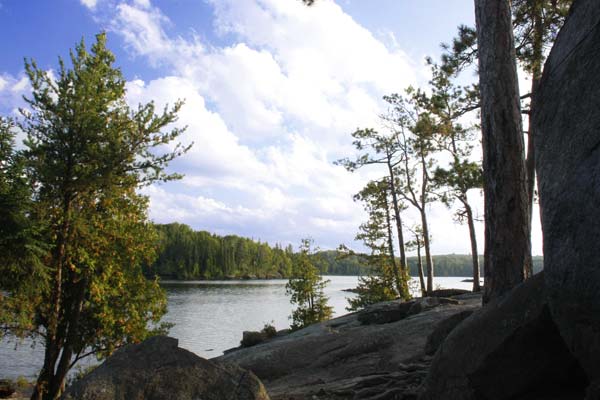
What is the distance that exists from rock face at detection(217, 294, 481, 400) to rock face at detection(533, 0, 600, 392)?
342 cm

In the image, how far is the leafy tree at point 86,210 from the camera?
14844 mm

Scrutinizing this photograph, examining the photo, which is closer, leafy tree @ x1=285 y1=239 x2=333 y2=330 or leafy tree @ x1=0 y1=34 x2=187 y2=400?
leafy tree @ x1=0 y1=34 x2=187 y2=400

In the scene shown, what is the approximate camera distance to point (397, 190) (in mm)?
30531

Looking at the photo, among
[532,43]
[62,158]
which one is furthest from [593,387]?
[62,158]

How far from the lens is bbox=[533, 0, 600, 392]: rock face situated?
3.20 m

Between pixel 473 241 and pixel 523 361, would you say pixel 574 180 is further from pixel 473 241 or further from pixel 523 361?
pixel 473 241

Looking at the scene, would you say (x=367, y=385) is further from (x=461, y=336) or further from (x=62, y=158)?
(x=62, y=158)

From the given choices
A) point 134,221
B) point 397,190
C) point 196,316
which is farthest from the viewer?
point 196,316

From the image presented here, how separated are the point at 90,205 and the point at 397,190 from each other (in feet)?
66.3

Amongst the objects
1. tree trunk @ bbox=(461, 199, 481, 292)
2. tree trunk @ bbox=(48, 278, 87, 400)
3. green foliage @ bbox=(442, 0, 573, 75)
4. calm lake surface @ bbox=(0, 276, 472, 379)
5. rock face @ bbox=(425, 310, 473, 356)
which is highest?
green foliage @ bbox=(442, 0, 573, 75)

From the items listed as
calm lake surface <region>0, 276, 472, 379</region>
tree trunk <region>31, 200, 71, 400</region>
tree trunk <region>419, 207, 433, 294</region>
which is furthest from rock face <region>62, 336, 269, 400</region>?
tree trunk <region>419, 207, 433, 294</region>

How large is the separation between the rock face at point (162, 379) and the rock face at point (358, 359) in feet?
6.24

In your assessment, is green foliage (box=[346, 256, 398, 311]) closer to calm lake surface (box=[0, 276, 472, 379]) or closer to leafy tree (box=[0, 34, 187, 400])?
calm lake surface (box=[0, 276, 472, 379])

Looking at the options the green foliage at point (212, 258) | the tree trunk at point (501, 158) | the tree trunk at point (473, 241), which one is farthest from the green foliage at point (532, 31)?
the green foliage at point (212, 258)
